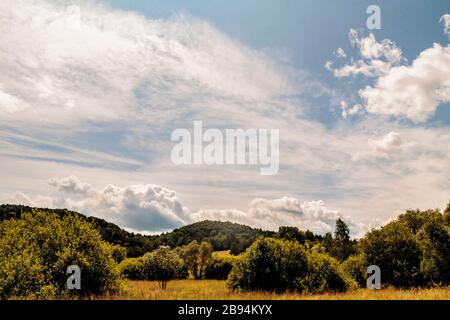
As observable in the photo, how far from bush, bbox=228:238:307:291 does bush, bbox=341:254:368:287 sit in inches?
349

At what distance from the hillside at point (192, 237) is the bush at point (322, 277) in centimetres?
7809

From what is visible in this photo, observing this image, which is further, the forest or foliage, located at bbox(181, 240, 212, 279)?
foliage, located at bbox(181, 240, 212, 279)

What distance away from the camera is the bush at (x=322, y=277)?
2319 cm

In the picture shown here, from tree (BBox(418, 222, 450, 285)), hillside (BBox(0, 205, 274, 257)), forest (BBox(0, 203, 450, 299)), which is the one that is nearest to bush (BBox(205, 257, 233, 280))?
hillside (BBox(0, 205, 274, 257))

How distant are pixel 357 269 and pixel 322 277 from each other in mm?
8952

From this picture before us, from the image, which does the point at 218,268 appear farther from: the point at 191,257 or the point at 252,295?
the point at 252,295

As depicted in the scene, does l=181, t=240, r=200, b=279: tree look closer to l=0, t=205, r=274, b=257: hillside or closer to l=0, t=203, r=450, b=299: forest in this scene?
l=0, t=205, r=274, b=257: hillside

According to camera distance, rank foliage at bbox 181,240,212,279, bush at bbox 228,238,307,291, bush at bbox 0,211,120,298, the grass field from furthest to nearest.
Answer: foliage at bbox 181,240,212,279, bush at bbox 228,238,307,291, bush at bbox 0,211,120,298, the grass field

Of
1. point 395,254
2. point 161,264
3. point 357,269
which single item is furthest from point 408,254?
point 161,264

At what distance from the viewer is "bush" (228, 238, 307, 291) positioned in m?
23.0

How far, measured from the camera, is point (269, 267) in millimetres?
23359

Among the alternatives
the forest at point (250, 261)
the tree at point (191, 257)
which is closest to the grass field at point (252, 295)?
the forest at point (250, 261)
